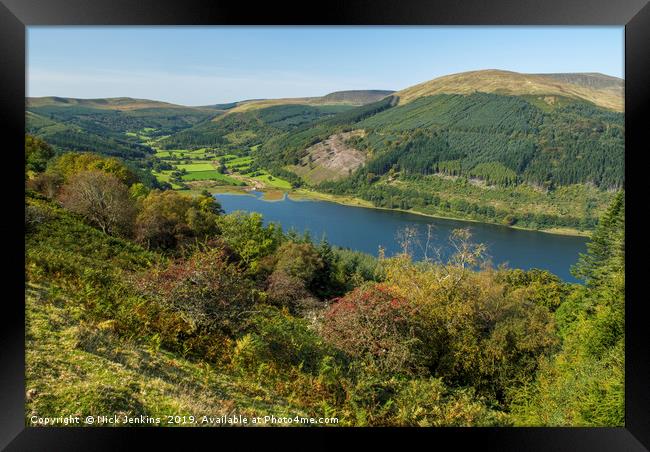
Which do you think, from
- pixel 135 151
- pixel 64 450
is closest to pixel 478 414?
pixel 64 450

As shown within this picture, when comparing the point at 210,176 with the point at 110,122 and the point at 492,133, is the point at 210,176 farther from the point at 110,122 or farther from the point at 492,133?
the point at 492,133

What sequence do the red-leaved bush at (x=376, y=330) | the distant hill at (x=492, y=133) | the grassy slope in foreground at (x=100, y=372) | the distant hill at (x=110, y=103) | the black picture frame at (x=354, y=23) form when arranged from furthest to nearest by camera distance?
the distant hill at (x=492, y=133) → the distant hill at (x=110, y=103) → the red-leaved bush at (x=376, y=330) → the grassy slope in foreground at (x=100, y=372) → the black picture frame at (x=354, y=23)

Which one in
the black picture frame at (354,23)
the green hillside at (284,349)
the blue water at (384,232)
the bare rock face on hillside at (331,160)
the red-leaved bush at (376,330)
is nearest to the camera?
the black picture frame at (354,23)

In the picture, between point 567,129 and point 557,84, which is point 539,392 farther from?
point 557,84

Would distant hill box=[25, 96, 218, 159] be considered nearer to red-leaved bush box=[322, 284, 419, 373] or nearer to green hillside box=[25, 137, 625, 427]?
green hillside box=[25, 137, 625, 427]

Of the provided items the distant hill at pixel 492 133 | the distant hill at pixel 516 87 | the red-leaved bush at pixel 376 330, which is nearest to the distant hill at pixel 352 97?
the distant hill at pixel 492 133

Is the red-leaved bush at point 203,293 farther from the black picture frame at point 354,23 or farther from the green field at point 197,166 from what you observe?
the green field at point 197,166

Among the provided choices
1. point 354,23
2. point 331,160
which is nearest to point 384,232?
point 331,160
